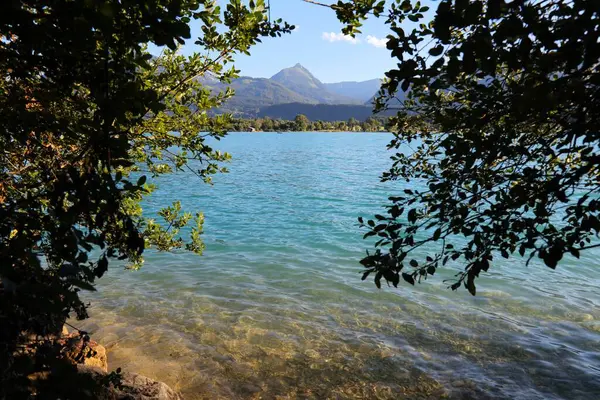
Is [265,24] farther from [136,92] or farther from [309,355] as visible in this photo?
[309,355]

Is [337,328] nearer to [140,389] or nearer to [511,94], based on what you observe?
[140,389]

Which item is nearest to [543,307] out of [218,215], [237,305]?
[237,305]

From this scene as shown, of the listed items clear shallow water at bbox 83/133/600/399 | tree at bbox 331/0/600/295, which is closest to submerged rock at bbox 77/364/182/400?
clear shallow water at bbox 83/133/600/399

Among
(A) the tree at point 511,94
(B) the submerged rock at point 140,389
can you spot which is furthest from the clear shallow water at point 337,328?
(A) the tree at point 511,94

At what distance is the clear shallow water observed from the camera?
7.93 meters

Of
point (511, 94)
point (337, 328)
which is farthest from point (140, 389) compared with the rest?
point (511, 94)

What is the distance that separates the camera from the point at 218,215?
24.6 meters

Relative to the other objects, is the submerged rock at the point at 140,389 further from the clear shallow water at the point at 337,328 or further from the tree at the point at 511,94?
the tree at the point at 511,94

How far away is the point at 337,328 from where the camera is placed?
10.2 meters

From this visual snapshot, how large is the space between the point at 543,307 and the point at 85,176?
43.4 ft

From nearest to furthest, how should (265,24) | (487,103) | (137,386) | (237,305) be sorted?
(487,103)
(265,24)
(137,386)
(237,305)

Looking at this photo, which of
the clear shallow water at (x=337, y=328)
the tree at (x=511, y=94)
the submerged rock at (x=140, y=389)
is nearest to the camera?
the tree at (x=511, y=94)

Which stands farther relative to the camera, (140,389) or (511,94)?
(140,389)

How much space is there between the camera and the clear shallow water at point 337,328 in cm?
793
